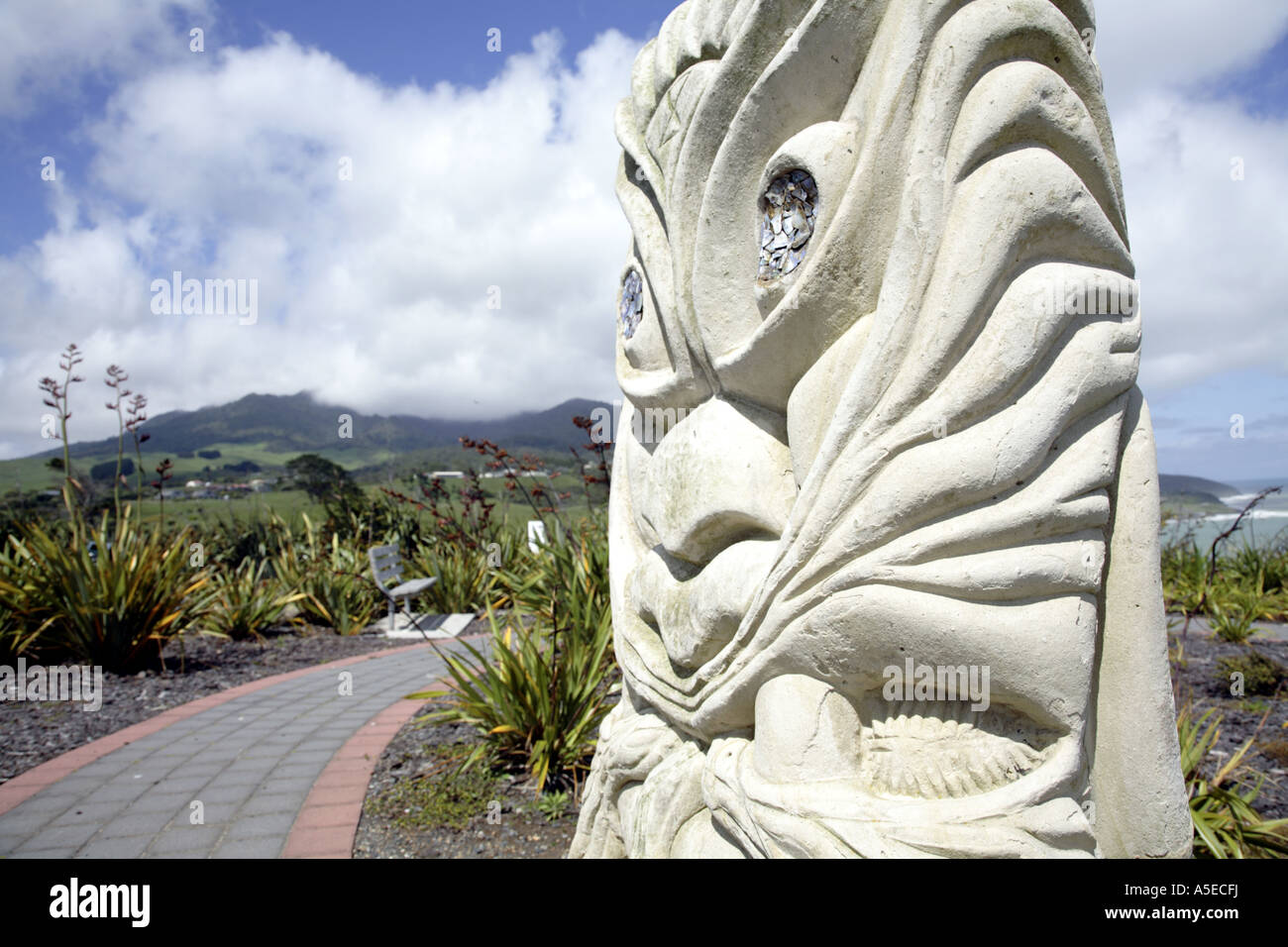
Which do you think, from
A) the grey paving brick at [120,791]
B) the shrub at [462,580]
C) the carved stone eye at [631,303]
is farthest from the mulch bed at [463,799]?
the shrub at [462,580]

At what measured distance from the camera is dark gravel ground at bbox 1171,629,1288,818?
384cm

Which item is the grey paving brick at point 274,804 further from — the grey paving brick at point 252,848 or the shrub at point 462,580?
the shrub at point 462,580

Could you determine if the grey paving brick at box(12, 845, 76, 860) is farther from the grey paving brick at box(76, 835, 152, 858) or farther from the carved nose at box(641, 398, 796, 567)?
the carved nose at box(641, 398, 796, 567)

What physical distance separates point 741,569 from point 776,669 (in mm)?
266

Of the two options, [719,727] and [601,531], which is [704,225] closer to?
[719,727]

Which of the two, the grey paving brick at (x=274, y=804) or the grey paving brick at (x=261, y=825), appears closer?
the grey paving brick at (x=261, y=825)

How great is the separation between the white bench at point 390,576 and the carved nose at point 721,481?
20.1 feet

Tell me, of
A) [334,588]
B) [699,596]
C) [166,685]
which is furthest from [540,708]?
[334,588]

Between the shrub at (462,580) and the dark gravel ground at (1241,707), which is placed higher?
the shrub at (462,580)

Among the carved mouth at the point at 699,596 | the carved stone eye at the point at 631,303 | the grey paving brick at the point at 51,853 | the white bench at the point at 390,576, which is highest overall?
the carved stone eye at the point at 631,303

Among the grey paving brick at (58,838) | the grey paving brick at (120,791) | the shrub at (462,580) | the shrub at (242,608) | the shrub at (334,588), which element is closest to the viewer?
the grey paving brick at (58,838)

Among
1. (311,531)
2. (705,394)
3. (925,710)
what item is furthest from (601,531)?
(311,531)

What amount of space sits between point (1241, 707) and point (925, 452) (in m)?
5.12

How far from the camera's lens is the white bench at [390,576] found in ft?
26.1
